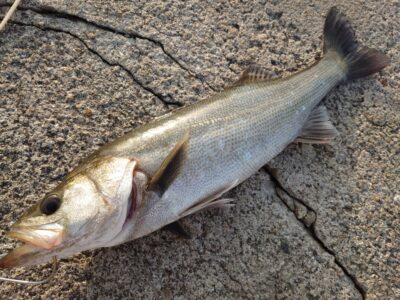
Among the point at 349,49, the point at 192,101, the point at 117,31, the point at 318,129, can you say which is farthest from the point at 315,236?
the point at 117,31

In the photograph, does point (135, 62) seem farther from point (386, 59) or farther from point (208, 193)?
point (386, 59)

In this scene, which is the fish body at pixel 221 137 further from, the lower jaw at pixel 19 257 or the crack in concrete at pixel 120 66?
the lower jaw at pixel 19 257

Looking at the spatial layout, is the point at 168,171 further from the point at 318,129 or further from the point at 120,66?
the point at 318,129

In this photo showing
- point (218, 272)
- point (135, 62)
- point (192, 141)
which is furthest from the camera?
point (135, 62)

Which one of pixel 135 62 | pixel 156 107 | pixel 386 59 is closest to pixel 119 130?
pixel 156 107

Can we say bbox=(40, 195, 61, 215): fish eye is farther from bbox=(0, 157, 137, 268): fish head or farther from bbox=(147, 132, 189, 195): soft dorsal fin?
A: bbox=(147, 132, 189, 195): soft dorsal fin

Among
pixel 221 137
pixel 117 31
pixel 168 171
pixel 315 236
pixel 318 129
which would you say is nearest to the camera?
pixel 168 171
